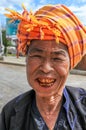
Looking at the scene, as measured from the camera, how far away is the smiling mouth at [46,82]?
78.8 inches

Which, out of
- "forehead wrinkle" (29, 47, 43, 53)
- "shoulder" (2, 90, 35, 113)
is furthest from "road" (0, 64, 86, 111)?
"forehead wrinkle" (29, 47, 43, 53)

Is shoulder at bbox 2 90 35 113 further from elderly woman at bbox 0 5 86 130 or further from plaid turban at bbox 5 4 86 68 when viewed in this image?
plaid turban at bbox 5 4 86 68

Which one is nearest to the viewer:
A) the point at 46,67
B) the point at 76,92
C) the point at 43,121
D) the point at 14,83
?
the point at 46,67

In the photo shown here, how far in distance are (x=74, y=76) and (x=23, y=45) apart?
12.0 m

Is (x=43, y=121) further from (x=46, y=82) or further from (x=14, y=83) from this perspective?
(x=14, y=83)

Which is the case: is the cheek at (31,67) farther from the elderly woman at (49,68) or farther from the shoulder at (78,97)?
the shoulder at (78,97)

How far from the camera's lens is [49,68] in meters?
1.99

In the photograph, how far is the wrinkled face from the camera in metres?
2.00

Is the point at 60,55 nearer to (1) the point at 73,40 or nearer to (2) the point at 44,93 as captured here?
(1) the point at 73,40

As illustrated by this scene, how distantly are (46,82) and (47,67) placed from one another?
0.09m

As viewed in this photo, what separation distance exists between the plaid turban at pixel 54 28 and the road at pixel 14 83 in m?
6.35

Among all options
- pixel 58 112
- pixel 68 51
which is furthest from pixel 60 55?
pixel 58 112

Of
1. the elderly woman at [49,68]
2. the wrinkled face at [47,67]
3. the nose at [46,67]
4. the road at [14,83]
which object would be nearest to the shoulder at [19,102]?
the elderly woman at [49,68]

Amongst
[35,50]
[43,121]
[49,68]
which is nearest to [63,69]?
[49,68]
